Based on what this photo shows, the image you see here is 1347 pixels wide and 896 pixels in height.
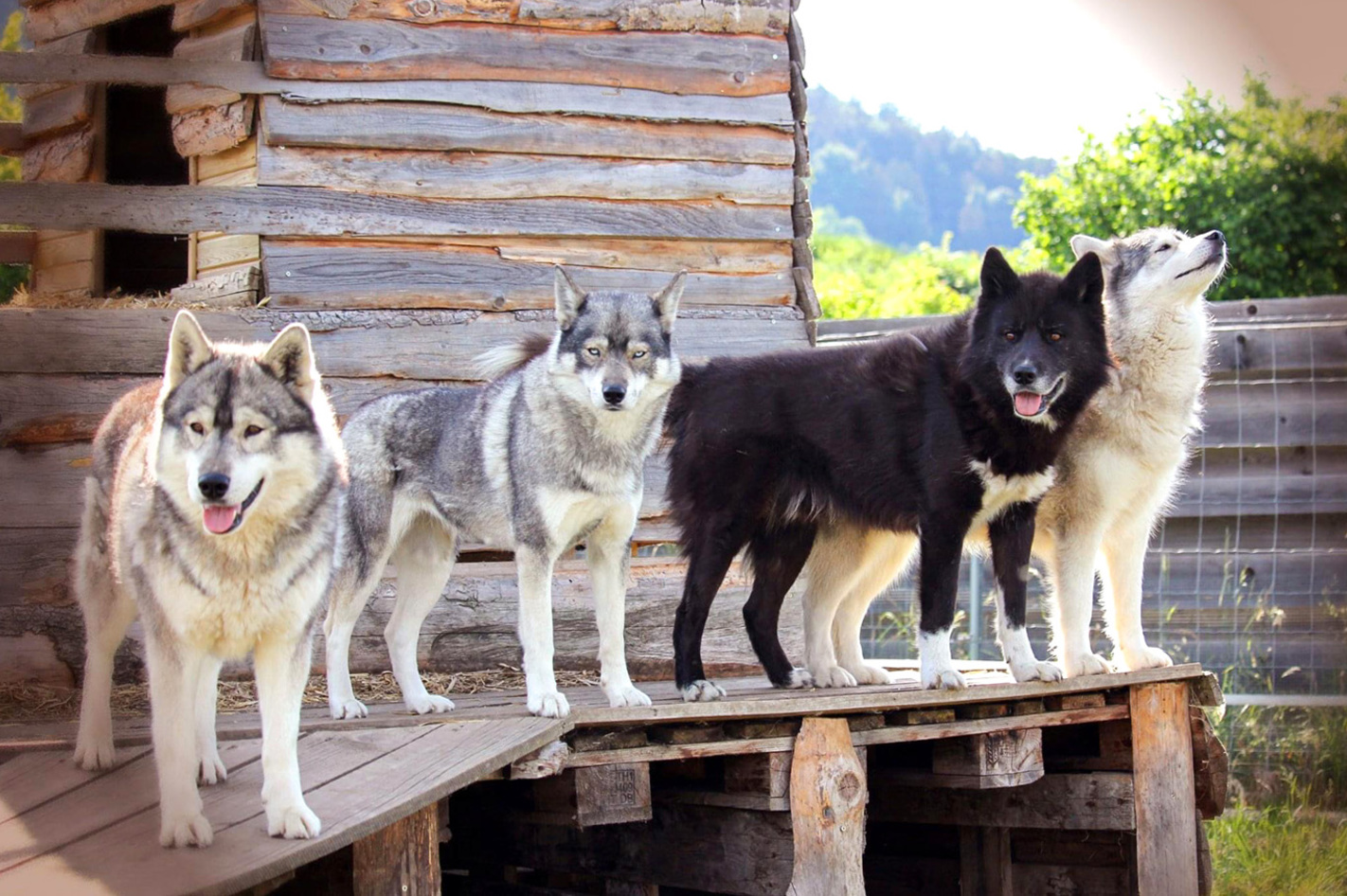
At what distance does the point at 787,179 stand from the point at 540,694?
10.7ft

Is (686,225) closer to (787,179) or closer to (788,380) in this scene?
(787,179)

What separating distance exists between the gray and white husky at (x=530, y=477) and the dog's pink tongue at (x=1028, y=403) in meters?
1.26

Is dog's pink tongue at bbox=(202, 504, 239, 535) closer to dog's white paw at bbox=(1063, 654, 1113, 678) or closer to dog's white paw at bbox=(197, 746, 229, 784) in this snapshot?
dog's white paw at bbox=(197, 746, 229, 784)

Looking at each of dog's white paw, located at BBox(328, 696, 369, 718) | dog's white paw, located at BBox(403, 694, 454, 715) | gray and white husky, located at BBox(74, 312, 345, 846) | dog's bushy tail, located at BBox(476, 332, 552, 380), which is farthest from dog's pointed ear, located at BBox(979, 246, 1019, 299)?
dog's white paw, located at BBox(328, 696, 369, 718)

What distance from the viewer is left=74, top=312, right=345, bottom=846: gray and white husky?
3477 mm

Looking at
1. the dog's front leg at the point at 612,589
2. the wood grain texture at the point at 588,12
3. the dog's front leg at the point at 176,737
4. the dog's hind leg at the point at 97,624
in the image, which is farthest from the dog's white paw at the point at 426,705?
the wood grain texture at the point at 588,12

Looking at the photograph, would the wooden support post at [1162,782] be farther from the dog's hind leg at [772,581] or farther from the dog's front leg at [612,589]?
the dog's front leg at [612,589]

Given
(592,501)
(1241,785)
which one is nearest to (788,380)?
(592,501)

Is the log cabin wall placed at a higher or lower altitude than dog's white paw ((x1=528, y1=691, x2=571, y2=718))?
higher

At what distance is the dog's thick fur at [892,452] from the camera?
17.4ft

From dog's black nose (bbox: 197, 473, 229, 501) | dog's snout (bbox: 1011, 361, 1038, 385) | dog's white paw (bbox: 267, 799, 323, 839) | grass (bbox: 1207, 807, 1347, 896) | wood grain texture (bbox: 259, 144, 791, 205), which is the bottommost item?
grass (bbox: 1207, 807, 1347, 896)

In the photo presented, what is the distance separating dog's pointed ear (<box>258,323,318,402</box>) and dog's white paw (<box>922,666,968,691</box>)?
107 inches

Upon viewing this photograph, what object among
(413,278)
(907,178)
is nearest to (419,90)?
(413,278)

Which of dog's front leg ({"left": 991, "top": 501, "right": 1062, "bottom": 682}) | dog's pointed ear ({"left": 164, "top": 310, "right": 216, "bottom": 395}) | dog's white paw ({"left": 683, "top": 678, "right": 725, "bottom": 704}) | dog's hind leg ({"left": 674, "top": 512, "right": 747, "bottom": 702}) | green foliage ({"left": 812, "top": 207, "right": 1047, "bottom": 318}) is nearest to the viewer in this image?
dog's pointed ear ({"left": 164, "top": 310, "right": 216, "bottom": 395})
